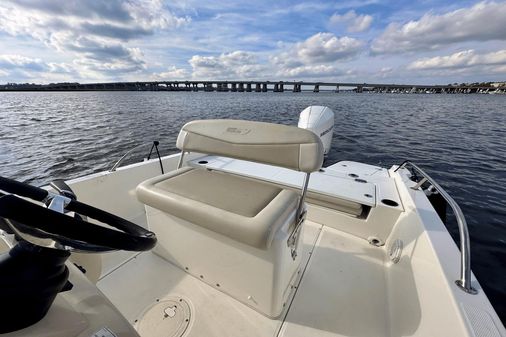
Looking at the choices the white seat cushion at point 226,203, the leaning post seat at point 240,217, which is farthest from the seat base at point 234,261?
the white seat cushion at point 226,203

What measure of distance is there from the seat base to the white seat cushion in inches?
5.2

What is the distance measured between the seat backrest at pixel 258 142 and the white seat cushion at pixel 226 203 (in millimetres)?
207

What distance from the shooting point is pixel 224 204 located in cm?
133

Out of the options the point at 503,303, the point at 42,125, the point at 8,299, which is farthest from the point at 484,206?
the point at 42,125

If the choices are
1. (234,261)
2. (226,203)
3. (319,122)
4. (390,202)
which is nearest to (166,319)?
(234,261)

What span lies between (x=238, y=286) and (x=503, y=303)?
3074 mm

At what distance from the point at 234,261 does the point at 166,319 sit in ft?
1.85

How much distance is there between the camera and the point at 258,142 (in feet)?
5.35

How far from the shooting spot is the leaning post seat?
126cm

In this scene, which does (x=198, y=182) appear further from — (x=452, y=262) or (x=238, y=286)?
(x=452, y=262)

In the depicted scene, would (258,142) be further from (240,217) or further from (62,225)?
(62,225)

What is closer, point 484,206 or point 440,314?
point 440,314

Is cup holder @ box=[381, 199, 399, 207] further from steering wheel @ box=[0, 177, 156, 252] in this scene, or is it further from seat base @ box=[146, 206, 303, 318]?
steering wheel @ box=[0, 177, 156, 252]

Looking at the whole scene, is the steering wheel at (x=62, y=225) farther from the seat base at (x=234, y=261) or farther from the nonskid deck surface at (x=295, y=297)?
the nonskid deck surface at (x=295, y=297)
